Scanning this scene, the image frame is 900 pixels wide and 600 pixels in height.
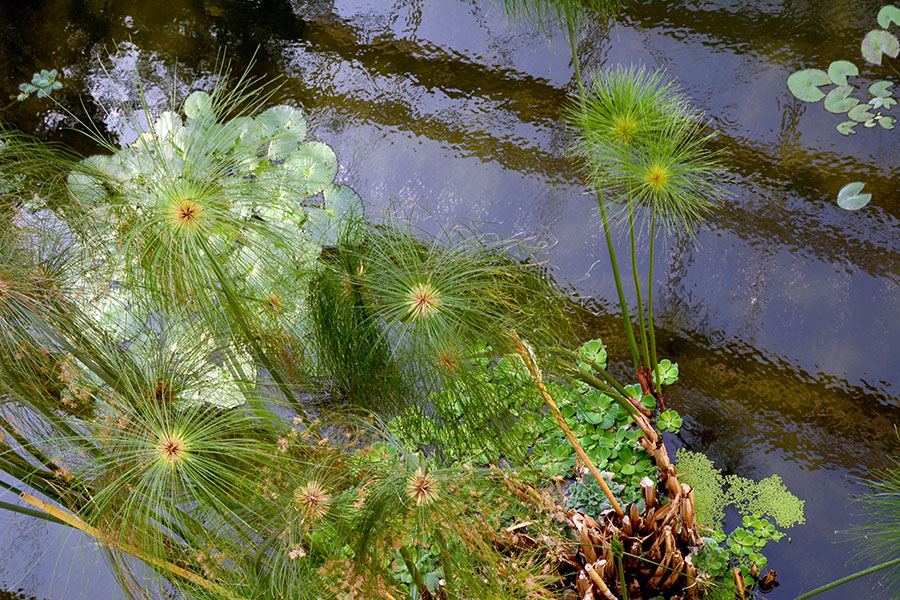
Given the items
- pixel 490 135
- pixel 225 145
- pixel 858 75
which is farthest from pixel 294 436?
pixel 858 75

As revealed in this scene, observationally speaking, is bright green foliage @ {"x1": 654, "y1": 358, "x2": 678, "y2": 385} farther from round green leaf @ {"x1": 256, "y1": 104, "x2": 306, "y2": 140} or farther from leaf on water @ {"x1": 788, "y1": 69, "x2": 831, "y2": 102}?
round green leaf @ {"x1": 256, "y1": 104, "x2": 306, "y2": 140}

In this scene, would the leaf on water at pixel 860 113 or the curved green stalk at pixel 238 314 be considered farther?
the leaf on water at pixel 860 113

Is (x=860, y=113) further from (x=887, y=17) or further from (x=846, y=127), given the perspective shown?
(x=887, y=17)

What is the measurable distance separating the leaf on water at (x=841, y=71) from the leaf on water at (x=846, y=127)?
0.19 metres

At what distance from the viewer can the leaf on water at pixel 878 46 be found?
3391 mm

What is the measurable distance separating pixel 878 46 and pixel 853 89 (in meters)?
0.23

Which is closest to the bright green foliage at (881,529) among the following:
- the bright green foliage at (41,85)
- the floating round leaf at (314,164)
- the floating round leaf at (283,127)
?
the floating round leaf at (314,164)

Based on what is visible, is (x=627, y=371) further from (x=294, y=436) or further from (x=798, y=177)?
(x=294, y=436)

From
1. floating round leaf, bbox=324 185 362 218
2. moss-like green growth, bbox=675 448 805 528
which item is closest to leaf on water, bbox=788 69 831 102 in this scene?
moss-like green growth, bbox=675 448 805 528

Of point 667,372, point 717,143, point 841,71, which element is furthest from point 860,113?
point 667,372

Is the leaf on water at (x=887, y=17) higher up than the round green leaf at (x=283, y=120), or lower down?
higher up

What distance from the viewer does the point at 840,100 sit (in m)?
3.37

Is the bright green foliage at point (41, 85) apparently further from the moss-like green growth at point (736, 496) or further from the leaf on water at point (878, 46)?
the leaf on water at point (878, 46)

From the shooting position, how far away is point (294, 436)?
6.37 feet
